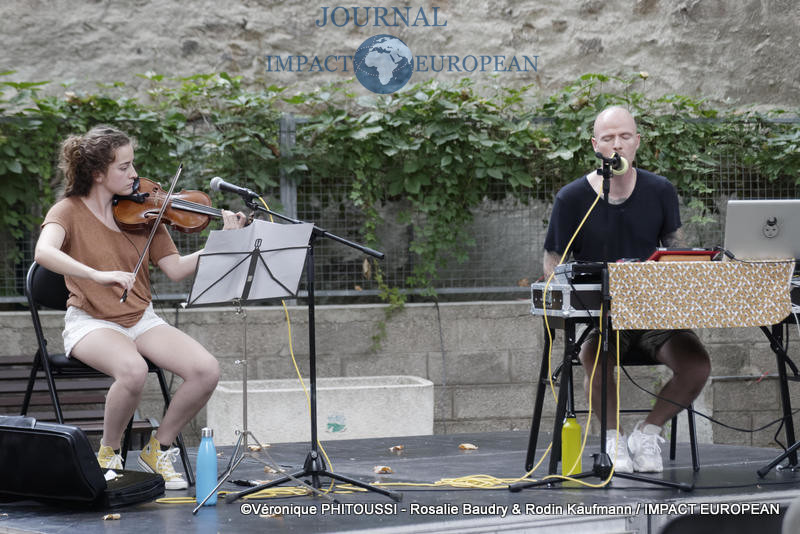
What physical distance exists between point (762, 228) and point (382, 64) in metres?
3.21

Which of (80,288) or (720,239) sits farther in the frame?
(720,239)

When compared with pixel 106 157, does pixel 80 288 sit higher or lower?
lower

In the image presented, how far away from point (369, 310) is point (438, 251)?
526mm

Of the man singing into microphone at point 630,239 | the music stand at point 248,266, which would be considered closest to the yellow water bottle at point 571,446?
the man singing into microphone at point 630,239

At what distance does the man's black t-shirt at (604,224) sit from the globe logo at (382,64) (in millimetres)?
2595

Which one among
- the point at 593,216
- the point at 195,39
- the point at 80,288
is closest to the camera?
the point at 80,288

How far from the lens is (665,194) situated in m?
3.23

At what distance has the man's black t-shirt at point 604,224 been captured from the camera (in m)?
3.16

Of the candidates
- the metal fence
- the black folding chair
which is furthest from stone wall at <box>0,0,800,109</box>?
the black folding chair

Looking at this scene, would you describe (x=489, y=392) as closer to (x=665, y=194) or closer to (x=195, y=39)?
(x=665, y=194)

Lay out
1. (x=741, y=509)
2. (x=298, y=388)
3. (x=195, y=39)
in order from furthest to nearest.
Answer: (x=195, y=39) < (x=298, y=388) < (x=741, y=509)

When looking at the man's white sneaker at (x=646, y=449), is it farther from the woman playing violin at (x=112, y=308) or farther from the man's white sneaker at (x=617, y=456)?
the woman playing violin at (x=112, y=308)

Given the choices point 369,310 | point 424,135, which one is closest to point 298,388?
point 369,310

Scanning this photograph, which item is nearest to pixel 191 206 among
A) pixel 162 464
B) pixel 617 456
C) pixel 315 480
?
pixel 162 464
